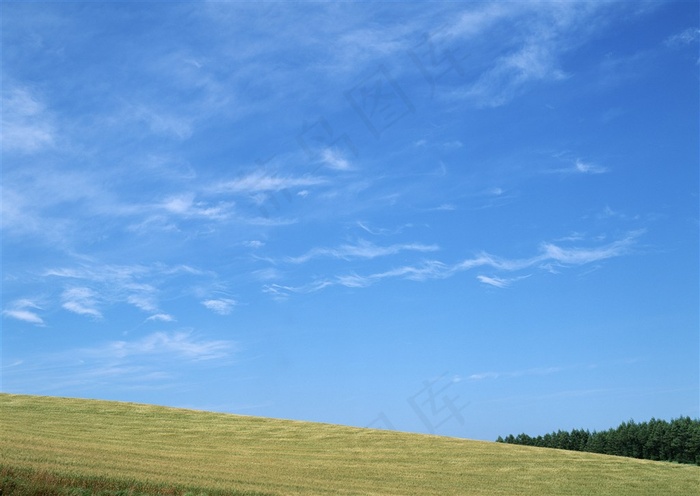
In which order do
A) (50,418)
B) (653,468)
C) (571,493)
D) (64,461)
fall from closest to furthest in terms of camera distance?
(64,461) → (571,493) → (653,468) → (50,418)

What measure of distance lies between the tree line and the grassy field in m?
34.7

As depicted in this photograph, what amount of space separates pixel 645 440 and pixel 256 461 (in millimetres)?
60831

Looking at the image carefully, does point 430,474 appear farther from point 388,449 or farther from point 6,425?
point 6,425

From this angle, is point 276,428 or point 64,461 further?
point 276,428

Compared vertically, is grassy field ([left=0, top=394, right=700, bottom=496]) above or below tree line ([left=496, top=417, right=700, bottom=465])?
below

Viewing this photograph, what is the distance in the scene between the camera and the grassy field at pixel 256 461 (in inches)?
805

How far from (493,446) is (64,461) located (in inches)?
1106

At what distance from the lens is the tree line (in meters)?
70.1

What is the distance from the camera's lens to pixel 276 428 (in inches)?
1758

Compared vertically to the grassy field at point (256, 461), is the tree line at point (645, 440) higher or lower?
higher

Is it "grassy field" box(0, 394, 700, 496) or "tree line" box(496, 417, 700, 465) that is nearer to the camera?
"grassy field" box(0, 394, 700, 496)

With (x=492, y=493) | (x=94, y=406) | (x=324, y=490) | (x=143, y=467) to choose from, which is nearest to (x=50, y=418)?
(x=94, y=406)

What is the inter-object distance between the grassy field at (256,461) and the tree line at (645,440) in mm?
34708

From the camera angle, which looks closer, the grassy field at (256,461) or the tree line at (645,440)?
the grassy field at (256,461)
